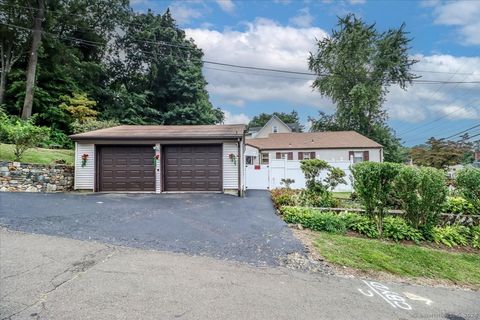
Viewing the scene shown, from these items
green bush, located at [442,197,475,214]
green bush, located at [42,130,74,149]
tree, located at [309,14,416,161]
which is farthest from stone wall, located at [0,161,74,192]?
tree, located at [309,14,416,161]

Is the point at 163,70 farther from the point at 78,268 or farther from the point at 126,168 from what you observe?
the point at 78,268

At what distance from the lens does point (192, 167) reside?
12500 millimetres

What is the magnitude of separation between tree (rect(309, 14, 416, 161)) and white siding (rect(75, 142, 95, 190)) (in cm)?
2532

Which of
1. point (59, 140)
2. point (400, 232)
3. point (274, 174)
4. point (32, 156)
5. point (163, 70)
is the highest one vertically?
point (163, 70)

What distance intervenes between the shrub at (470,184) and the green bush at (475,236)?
2.95 feet

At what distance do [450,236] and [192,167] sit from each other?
29.8 feet

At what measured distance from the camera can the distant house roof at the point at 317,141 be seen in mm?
26781

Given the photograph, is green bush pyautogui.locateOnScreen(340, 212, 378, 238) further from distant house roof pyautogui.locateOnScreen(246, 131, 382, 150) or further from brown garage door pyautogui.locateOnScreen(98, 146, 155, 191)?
distant house roof pyautogui.locateOnScreen(246, 131, 382, 150)

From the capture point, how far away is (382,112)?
3200 cm

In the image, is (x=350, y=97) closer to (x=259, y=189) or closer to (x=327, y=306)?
(x=259, y=189)

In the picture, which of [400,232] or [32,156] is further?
[32,156]

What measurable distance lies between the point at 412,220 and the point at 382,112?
88.8 feet

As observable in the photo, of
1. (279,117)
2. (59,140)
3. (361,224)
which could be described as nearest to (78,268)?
(361,224)

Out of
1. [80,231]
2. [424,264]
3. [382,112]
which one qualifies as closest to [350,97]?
[382,112]
